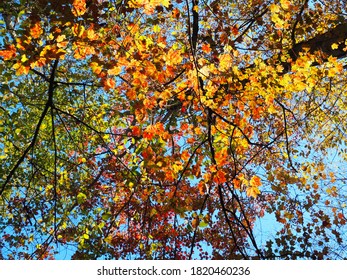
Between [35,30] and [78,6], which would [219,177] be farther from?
[35,30]

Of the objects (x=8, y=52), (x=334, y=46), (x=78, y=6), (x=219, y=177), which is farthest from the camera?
(x=334, y=46)

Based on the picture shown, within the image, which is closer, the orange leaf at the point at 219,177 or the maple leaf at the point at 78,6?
the orange leaf at the point at 219,177

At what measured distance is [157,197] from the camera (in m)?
5.79

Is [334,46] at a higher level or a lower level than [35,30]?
higher

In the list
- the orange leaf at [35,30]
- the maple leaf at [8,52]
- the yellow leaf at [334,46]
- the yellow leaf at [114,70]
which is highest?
the yellow leaf at [334,46]

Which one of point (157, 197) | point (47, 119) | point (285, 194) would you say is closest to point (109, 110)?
point (47, 119)

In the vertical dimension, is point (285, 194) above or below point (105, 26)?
below

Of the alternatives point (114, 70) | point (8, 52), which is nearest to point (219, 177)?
point (114, 70)

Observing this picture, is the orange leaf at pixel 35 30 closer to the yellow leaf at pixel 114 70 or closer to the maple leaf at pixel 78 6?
the maple leaf at pixel 78 6

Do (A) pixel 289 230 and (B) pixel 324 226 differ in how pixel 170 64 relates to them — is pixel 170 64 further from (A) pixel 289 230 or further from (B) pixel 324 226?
(B) pixel 324 226

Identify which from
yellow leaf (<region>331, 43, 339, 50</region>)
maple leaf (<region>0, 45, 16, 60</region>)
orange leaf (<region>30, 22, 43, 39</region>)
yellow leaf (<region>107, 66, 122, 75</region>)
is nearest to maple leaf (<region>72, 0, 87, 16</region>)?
orange leaf (<region>30, 22, 43, 39</region>)

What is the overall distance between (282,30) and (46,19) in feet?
17.6

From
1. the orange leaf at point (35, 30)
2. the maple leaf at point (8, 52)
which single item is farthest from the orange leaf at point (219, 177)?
the maple leaf at point (8, 52)

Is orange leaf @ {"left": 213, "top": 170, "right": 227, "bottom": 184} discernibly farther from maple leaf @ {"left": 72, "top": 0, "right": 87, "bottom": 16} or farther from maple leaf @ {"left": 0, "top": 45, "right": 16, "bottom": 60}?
maple leaf @ {"left": 0, "top": 45, "right": 16, "bottom": 60}
